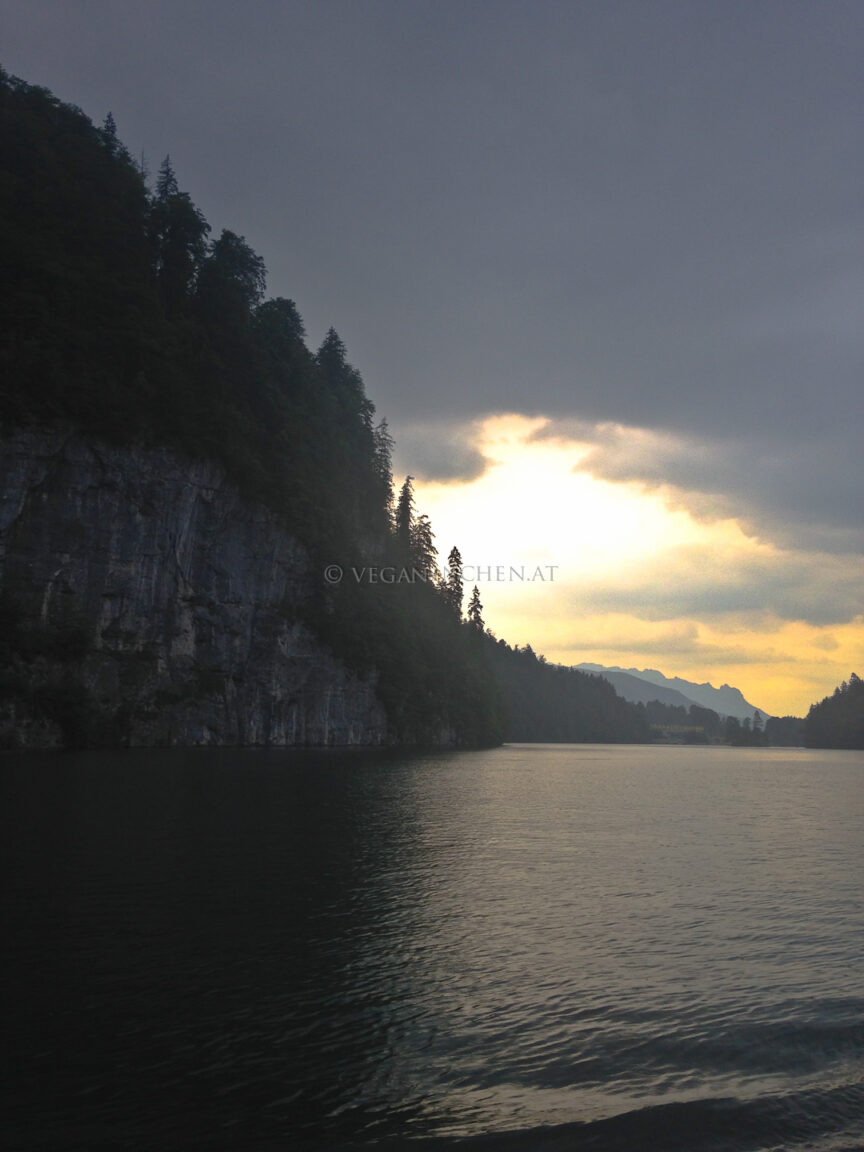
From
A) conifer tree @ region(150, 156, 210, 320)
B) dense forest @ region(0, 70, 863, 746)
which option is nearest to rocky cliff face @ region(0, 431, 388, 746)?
dense forest @ region(0, 70, 863, 746)

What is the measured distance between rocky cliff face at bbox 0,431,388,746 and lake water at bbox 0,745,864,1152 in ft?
127

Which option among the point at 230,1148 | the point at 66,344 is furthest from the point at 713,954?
the point at 66,344

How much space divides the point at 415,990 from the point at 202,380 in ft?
294

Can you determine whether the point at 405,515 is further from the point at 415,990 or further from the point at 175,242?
the point at 415,990

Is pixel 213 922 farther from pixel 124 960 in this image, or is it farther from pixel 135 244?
pixel 135 244

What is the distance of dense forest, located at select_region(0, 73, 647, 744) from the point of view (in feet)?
245

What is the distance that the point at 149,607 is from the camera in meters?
77.5

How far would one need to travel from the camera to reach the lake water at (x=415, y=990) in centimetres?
910

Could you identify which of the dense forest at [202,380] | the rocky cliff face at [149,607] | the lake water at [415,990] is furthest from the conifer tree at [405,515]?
the lake water at [415,990]

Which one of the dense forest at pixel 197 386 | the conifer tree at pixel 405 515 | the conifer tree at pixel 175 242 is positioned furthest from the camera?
the conifer tree at pixel 405 515

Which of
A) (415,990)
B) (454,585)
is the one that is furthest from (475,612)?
(415,990)

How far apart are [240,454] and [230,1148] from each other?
8767 cm

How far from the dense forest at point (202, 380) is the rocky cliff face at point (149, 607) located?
2.11 metres

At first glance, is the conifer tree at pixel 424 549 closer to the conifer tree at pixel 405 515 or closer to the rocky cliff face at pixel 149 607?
the conifer tree at pixel 405 515
